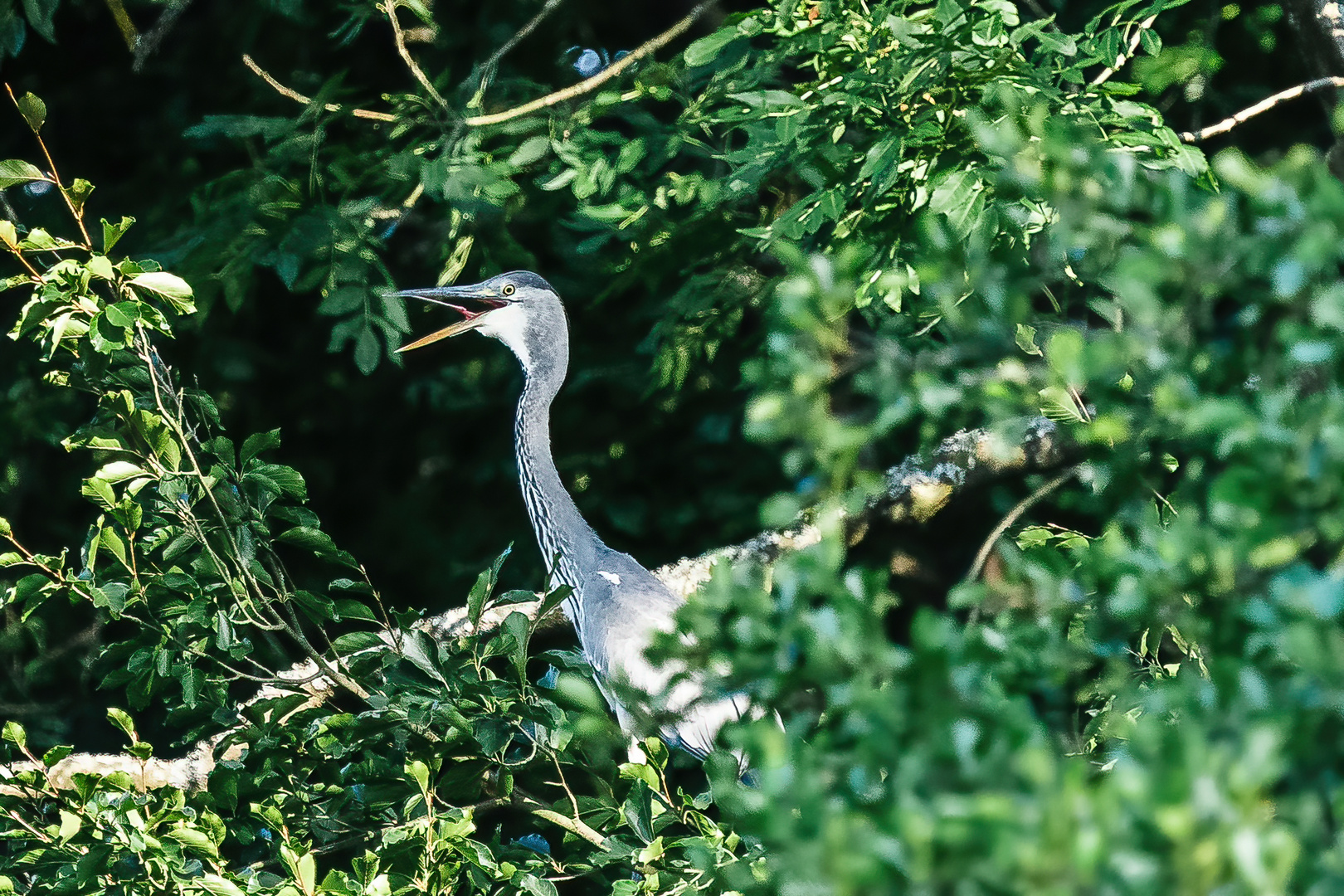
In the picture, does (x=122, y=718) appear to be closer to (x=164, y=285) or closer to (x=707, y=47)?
(x=164, y=285)

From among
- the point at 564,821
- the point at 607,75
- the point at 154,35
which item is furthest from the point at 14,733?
the point at 154,35

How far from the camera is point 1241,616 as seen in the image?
37.4 inches

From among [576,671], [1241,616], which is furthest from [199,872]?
[1241,616]

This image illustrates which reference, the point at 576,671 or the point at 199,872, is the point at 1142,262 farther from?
the point at 199,872

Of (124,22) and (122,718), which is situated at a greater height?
(124,22)

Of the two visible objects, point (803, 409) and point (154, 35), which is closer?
point (803, 409)

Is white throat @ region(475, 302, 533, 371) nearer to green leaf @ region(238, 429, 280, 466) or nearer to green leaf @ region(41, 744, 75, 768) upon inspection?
green leaf @ region(238, 429, 280, 466)

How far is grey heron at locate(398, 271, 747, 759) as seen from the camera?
269 centimetres

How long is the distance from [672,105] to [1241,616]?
3.12 meters

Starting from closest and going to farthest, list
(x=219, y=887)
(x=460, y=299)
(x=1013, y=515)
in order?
(x=219, y=887), (x=1013, y=515), (x=460, y=299)

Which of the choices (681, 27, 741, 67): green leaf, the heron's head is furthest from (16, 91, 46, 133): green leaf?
the heron's head

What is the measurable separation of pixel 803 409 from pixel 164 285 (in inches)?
40.7

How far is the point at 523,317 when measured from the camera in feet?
10.1

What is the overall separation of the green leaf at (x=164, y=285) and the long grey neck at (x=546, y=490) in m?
1.23
